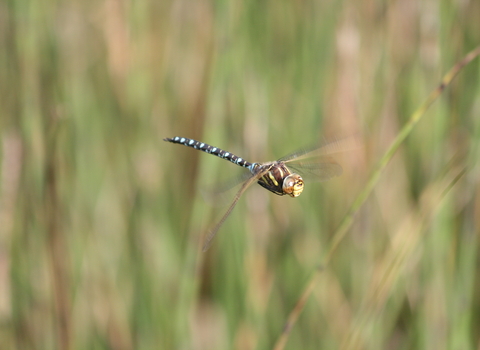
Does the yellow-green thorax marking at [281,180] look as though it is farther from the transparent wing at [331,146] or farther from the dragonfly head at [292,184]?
the transparent wing at [331,146]

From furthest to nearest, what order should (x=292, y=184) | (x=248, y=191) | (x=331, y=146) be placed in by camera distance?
1. (x=248, y=191)
2. (x=292, y=184)
3. (x=331, y=146)

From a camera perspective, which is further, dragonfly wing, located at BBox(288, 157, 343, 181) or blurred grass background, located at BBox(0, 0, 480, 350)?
blurred grass background, located at BBox(0, 0, 480, 350)

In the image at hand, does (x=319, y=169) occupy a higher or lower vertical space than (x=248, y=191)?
lower

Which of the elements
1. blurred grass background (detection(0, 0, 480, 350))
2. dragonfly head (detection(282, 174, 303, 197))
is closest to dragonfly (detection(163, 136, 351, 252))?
dragonfly head (detection(282, 174, 303, 197))

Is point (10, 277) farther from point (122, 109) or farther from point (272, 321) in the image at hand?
point (272, 321)

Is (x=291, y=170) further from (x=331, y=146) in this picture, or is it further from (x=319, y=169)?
(x=331, y=146)

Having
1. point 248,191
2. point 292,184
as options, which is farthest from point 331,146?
point 248,191

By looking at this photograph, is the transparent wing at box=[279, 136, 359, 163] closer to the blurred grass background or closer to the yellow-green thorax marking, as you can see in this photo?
the yellow-green thorax marking

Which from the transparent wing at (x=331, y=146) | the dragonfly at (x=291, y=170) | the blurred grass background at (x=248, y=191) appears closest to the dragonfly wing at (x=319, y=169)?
the dragonfly at (x=291, y=170)
